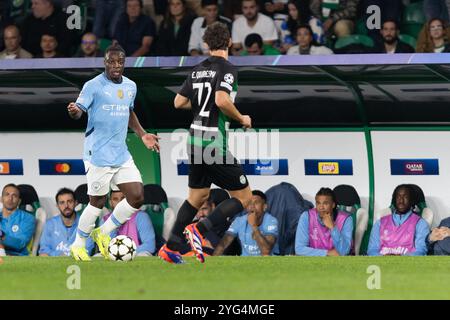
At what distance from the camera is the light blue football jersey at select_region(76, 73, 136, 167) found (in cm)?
1179

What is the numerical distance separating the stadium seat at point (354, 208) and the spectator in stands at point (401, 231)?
1.04ft

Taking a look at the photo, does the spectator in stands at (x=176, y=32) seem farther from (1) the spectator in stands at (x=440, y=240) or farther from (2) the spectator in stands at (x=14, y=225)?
(1) the spectator in stands at (x=440, y=240)

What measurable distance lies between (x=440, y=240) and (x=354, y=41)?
2392mm

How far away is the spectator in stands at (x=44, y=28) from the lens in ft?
50.3

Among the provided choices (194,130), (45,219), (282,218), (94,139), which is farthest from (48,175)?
(194,130)

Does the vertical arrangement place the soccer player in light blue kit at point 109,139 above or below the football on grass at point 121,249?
above

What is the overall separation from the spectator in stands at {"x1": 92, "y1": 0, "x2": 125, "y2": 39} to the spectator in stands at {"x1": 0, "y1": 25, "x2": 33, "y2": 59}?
97cm

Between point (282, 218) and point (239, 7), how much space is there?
2.65 m

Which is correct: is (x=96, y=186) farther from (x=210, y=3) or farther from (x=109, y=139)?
(x=210, y=3)

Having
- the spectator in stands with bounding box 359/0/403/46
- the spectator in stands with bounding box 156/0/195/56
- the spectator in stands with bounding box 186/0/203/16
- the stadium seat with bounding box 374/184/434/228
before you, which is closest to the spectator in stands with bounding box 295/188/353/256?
the stadium seat with bounding box 374/184/434/228

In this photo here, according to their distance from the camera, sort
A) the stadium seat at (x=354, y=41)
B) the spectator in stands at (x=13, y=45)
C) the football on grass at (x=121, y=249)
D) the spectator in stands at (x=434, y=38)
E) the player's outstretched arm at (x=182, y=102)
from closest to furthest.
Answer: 1. the player's outstretched arm at (x=182, y=102)
2. the football on grass at (x=121, y=249)
3. the spectator in stands at (x=434, y=38)
4. the stadium seat at (x=354, y=41)
5. the spectator in stands at (x=13, y=45)

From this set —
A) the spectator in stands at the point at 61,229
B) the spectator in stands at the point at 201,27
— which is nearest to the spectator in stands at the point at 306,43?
the spectator in stands at the point at 201,27

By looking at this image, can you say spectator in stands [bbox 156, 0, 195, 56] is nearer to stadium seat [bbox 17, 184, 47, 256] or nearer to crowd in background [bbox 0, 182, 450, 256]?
crowd in background [bbox 0, 182, 450, 256]

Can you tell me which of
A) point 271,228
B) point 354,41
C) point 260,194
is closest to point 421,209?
point 271,228
